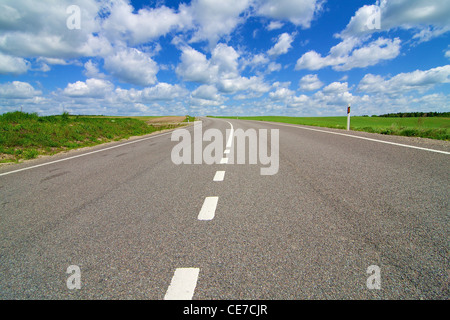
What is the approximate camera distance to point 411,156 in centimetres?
580

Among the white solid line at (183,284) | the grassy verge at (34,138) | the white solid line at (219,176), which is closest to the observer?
the white solid line at (183,284)

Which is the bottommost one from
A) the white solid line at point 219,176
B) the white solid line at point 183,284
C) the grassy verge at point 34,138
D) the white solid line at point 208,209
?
the white solid line at point 183,284

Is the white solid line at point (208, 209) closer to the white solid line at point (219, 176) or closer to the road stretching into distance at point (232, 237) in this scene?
the road stretching into distance at point (232, 237)

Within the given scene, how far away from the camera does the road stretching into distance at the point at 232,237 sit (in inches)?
65.3

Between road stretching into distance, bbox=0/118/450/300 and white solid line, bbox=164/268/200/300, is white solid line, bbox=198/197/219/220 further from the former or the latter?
white solid line, bbox=164/268/200/300

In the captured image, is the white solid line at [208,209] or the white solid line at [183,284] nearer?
the white solid line at [183,284]

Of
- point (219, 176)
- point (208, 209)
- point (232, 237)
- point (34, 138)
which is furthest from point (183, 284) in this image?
point (34, 138)

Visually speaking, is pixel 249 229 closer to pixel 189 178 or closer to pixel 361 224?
pixel 361 224

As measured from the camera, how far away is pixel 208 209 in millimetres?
3002

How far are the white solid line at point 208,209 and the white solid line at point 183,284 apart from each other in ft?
3.16

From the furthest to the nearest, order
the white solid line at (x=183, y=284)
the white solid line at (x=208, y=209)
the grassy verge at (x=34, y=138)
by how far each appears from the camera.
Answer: the grassy verge at (x=34, y=138)
the white solid line at (x=208, y=209)
the white solid line at (x=183, y=284)

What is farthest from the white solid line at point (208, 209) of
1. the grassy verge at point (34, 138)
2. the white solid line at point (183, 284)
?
the grassy verge at point (34, 138)

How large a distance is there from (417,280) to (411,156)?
17.7ft

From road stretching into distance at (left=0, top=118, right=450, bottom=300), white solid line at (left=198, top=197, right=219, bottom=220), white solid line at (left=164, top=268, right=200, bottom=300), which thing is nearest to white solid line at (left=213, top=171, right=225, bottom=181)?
road stretching into distance at (left=0, top=118, right=450, bottom=300)
